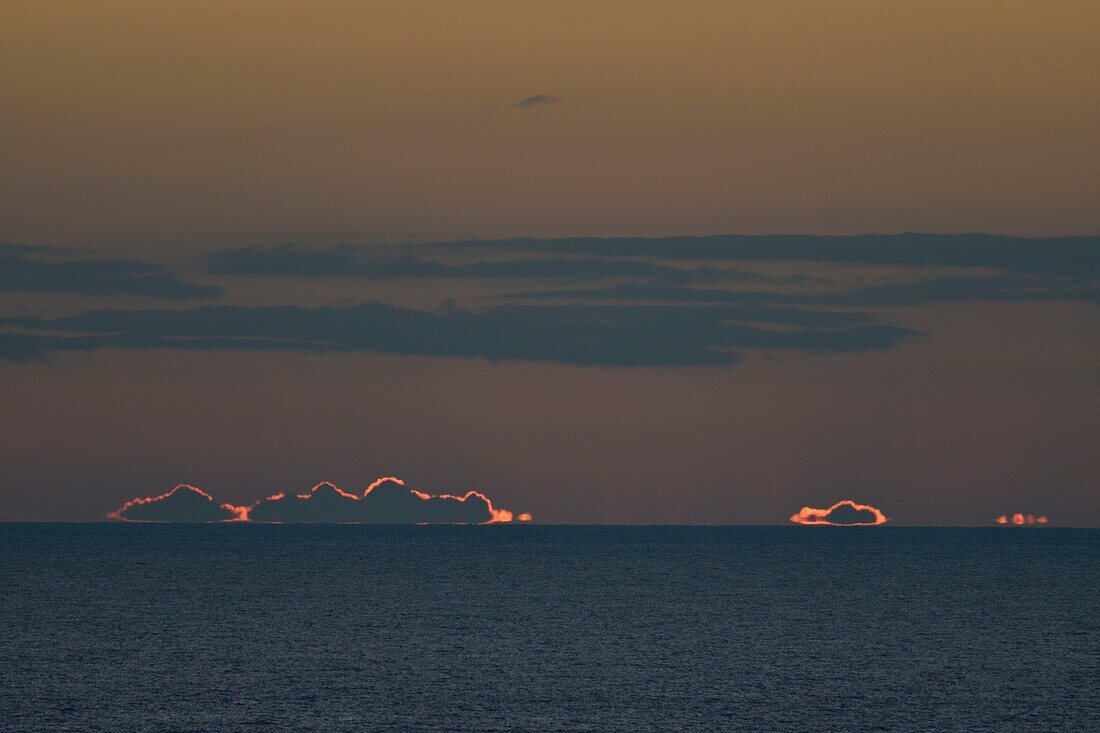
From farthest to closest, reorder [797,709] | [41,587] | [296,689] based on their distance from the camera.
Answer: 1. [41,587]
2. [296,689]
3. [797,709]

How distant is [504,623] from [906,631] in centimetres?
3289

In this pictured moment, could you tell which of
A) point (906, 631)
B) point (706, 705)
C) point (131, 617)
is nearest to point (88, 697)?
point (706, 705)

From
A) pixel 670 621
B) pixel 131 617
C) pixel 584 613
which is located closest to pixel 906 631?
pixel 670 621

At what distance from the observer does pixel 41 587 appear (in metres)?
173

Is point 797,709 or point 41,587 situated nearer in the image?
point 797,709

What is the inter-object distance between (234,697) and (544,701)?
16.6 meters

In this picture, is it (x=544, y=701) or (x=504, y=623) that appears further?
(x=504, y=623)

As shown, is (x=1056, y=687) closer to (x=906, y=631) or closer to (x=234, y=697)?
(x=906, y=631)

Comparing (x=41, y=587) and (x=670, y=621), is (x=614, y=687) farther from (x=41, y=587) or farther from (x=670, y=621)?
(x=41, y=587)

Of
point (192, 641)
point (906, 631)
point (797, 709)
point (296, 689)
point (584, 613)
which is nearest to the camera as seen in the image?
point (797, 709)

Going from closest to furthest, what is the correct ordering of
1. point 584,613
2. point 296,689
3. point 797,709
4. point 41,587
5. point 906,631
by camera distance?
1. point 797,709
2. point 296,689
3. point 906,631
4. point 584,613
5. point 41,587

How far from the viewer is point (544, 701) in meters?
82.2

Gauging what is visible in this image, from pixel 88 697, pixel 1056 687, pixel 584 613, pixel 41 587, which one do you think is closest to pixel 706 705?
pixel 1056 687

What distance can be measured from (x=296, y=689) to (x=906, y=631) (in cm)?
5881
